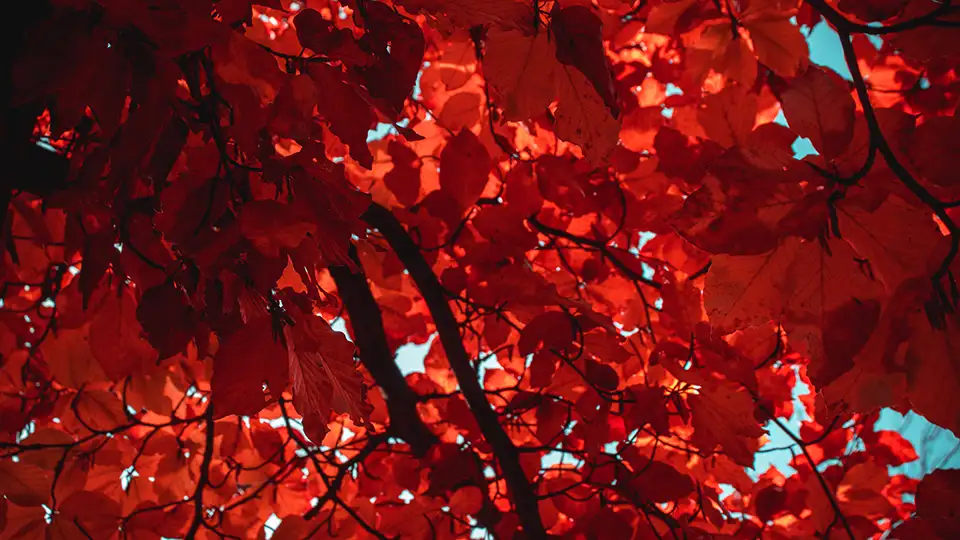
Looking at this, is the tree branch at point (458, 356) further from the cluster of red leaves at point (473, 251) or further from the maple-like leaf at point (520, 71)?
the maple-like leaf at point (520, 71)

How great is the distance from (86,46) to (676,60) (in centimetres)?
150

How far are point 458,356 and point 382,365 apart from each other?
22cm

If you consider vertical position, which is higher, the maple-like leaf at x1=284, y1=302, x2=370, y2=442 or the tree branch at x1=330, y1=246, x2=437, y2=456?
the tree branch at x1=330, y1=246, x2=437, y2=456

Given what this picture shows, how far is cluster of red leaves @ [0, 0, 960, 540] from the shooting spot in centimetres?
52

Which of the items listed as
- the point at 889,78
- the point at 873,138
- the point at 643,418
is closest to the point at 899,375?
the point at 873,138

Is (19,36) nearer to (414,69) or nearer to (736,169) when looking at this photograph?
(414,69)

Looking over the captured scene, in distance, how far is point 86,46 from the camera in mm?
460

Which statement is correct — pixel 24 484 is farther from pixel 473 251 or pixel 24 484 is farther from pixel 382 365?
pixel 473 251

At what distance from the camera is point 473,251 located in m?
1.03

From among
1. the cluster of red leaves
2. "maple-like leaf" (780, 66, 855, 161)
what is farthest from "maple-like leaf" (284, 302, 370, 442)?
"maple-like leaf" (780, 66, 855, 161)

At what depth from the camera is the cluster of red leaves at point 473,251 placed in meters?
0.52

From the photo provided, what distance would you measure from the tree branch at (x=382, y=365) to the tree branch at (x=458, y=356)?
0.53ft

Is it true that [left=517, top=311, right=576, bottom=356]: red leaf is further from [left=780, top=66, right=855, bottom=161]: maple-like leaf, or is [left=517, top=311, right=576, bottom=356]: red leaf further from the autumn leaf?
the autumn leaf

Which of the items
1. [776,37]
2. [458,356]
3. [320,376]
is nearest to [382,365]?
[458,356]
